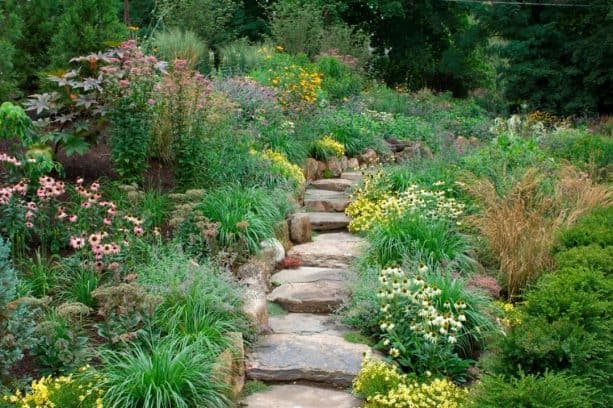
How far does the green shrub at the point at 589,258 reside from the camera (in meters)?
4.61

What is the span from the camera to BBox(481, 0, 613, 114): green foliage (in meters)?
16.5

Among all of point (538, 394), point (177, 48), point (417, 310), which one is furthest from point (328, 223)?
point (177, 48)

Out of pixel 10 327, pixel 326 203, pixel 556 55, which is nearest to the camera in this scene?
pixel 10 327

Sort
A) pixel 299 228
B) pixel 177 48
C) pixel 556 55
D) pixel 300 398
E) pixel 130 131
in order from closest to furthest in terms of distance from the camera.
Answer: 1. pixel 300 398
2. pixel 130 131
3. pixel 299 228
4. pixel 177 48
5. pixel 556 55

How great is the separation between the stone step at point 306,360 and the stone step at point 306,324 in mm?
152

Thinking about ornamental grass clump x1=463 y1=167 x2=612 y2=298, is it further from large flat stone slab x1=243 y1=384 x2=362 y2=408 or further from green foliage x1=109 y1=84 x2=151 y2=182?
green foliage x1=109 y1=84 x2=151 y2=182

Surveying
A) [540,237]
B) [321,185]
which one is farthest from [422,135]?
[540,237]

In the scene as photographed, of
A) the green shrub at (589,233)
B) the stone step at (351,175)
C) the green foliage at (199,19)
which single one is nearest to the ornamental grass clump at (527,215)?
the green shrub at (589,233)

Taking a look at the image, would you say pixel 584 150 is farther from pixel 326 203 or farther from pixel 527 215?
pixel 326 203

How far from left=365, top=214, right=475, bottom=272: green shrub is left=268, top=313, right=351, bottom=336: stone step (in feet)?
2.56

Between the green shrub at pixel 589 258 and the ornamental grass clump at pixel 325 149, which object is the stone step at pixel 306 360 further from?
the ornamental grass clump at pixel 325 149

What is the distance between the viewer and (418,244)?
5.77m

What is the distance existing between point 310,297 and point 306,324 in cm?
31

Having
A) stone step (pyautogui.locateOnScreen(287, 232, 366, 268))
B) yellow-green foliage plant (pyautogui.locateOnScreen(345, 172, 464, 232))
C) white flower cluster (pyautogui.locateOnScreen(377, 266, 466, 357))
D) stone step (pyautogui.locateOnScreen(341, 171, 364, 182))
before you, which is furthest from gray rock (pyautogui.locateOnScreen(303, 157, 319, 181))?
white flower cluster (pyautogui.locateOnScreen(377, 266, 466, 357))
